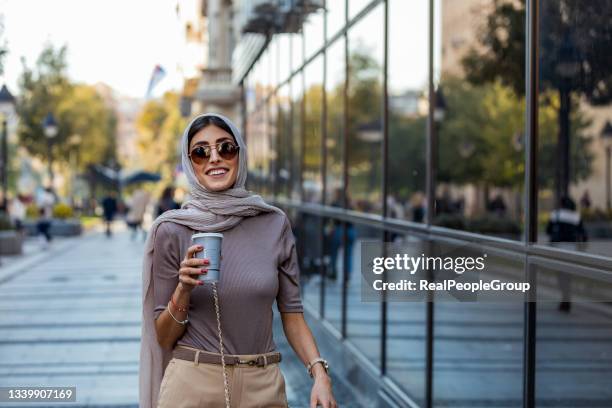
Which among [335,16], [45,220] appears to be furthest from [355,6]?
[45,220]

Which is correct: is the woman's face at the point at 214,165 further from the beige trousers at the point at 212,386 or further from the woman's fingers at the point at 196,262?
the beige trousers at the point at 212,386

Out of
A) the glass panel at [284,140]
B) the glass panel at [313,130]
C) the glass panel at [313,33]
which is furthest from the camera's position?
the glass panel at [284,140]

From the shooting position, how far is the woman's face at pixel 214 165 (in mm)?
3092

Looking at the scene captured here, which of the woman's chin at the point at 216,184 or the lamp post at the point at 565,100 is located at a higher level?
the lamp post at the point at 565,100

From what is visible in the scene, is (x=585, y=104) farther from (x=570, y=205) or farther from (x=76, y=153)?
(x=76, y=153)

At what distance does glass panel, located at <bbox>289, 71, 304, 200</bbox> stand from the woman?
9310mm

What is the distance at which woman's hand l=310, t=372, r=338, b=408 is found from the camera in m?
3.01

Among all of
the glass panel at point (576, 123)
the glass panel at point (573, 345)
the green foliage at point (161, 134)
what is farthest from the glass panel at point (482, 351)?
the green foliage at point (161, 134)

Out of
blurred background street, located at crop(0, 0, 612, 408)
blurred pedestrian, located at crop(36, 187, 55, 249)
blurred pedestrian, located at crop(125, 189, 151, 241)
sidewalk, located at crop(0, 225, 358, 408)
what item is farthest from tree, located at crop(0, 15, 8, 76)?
blurred pedestrian, located at crop(125, 189, 151, 241)

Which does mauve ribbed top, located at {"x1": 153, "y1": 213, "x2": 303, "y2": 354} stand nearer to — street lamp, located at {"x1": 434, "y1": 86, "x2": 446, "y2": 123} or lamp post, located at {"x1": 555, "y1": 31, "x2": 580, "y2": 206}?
street lamp, located at {"x1": 434, "y1": 86, "x2": 446, "y2": 123}

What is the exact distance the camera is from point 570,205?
33.5 feet

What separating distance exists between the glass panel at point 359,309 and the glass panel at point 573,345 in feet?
4.82

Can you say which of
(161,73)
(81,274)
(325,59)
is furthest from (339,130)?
(161,73)

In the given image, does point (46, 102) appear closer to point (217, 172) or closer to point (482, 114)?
point (482, 114)
